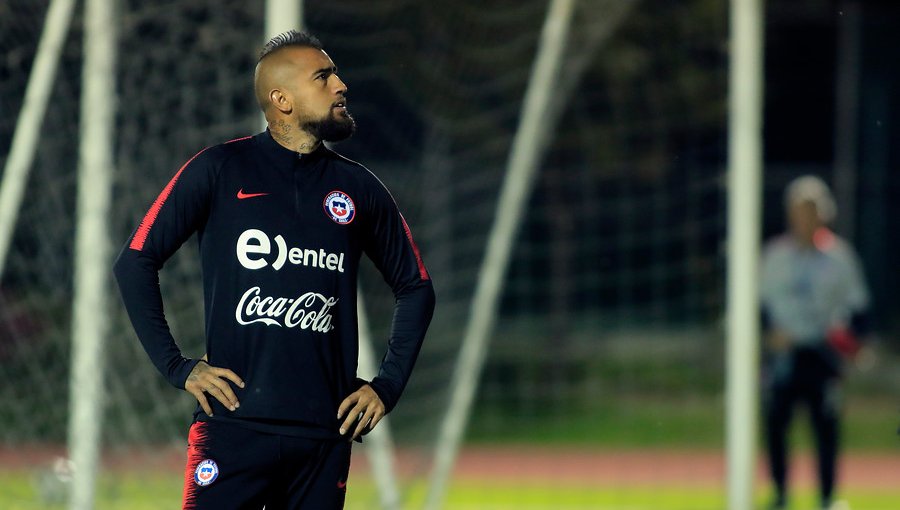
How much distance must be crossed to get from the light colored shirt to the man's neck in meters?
5.28

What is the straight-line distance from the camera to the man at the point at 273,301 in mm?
3357

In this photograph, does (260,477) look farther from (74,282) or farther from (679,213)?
(679,213)

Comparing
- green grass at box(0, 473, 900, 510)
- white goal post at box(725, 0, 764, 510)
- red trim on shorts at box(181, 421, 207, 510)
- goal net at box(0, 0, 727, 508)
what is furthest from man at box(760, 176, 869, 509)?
red trim on shorts at box(181, 421, 207, 510)

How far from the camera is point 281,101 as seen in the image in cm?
345

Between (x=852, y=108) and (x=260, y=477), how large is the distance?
1717 centimetres

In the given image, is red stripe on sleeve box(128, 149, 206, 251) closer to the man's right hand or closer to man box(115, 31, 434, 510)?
man box(115, 31, 434, 510)

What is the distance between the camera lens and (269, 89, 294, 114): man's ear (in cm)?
345

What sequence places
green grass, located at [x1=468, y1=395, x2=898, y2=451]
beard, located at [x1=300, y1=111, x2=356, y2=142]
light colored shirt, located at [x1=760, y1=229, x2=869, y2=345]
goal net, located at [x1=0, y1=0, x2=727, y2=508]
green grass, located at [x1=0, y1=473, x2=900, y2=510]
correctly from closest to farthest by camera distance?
beard, located at [x1=300, y1=111, x2=356, y2=142] < goal net, located at [x1=0, y1=0, x2=727, y2=508] < green grass, located at [x1=0, y1=473, x2=900, y2=510] < light colored shirt, located at [x1=760, y1=229, x2=869, y2=345] < green grass, located at [x1=468, y1=395, x2=898, y2=451]

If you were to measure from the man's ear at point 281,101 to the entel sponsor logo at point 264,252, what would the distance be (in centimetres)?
30

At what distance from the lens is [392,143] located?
8531 mm

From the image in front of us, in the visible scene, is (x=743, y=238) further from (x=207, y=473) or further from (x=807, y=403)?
(x=207, y=473)

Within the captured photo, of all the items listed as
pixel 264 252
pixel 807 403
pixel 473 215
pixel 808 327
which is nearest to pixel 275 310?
pixel 264 252

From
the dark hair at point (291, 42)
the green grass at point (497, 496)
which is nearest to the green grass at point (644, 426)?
the green grass at point (497, 496)

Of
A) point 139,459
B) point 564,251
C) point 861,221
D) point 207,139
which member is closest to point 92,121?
point 207,139
